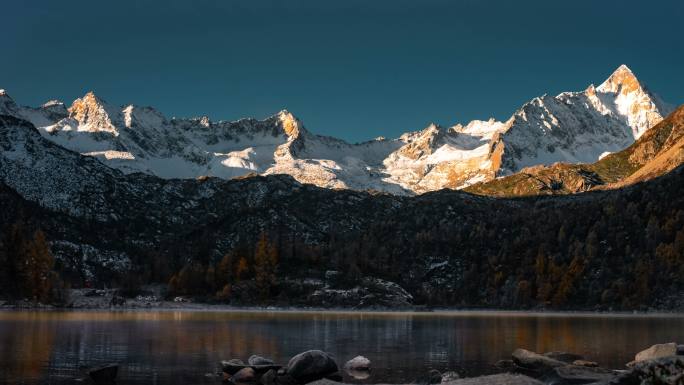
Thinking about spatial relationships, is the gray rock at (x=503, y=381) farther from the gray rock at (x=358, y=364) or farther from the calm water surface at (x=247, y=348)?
the gray rock at (x=358, y=364)

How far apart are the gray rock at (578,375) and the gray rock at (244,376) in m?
24.4

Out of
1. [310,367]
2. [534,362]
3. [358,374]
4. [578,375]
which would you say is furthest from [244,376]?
[534,362]

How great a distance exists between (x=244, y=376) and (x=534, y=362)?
26.9 m

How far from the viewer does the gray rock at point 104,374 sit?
56.9 meters

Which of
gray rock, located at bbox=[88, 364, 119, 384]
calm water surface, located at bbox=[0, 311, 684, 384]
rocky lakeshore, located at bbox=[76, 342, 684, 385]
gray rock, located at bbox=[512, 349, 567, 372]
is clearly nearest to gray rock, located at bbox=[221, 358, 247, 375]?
rocky lakeshore, located at bbox=[76, 342, 684, 385]

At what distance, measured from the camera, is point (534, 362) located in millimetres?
67250

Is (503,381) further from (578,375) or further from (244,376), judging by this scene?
(244,376)

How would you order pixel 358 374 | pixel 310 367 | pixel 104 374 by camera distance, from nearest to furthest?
pixel 104 374 → pixel 310 367 → pixel 358 374

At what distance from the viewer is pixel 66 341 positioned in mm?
90688

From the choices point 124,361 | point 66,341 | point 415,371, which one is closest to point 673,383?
point 415,371

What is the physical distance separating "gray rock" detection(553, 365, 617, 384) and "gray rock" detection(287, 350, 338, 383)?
18960 mm

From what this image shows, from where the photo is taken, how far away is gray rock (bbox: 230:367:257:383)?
2335 inches

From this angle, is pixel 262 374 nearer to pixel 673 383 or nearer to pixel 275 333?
pixel 673 383

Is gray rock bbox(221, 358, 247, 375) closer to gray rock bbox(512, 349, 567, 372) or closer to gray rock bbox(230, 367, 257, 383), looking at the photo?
gray rock bbox(230, 367, 257, 383)
